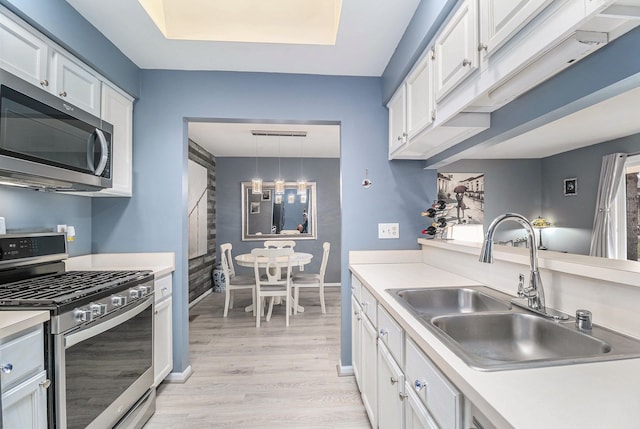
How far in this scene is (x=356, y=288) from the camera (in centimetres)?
221

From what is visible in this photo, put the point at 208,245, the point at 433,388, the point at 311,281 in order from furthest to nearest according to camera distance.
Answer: the point at 208,245, the point at 311,281, the point at 433,388

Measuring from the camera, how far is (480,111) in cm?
144

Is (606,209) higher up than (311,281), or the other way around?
(606,209)

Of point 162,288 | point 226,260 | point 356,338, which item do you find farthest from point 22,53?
point 226,260

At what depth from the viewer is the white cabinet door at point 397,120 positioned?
2012 mm

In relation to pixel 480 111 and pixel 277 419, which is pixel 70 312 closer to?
pixel 277 419

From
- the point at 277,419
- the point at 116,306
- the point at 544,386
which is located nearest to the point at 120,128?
the point at 116,306

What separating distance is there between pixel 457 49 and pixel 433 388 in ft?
4.20

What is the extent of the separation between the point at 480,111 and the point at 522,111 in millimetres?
217

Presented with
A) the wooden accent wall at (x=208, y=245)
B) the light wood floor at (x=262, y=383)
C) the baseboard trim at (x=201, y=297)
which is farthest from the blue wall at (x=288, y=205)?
the light wood floor at (x=262, y=383)

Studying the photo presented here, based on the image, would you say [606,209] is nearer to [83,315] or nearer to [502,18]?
[502,18]

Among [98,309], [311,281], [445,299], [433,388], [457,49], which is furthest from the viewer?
[311,281]

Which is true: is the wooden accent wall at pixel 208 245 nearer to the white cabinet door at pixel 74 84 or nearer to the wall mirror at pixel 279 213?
the wall mirror at pixel 279 213

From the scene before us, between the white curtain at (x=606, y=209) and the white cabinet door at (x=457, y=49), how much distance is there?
1.39m
